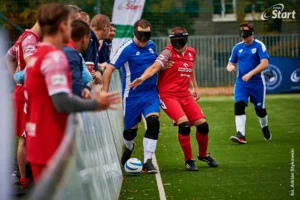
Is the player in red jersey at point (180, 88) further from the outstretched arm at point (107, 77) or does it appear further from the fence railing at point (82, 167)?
the fence railing at point (82, 167)

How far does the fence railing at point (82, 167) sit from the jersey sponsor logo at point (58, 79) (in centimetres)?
26

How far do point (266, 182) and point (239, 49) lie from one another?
6015 millimetres

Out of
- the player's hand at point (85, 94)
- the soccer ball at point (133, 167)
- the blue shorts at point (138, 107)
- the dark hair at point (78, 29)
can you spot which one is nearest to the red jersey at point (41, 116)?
the player's hand at point (85, 94)

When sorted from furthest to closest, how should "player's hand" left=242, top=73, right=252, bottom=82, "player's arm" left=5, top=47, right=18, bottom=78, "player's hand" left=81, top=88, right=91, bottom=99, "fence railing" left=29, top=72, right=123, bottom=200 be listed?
"player's hand" left=242, top=73, right=252, bottom=82 → "player's arm" left=5, top=47, right=18, bottom=78 → "player's hand" left=81, top=88, right=91, bottom=99 → "fence railing" left=29, top=72, right=123, bottom=200

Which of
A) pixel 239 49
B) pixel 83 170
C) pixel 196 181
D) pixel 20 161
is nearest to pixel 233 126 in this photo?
pixel 239 49

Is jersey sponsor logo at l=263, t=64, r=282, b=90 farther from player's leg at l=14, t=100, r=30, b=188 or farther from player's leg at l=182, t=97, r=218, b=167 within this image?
player's leg at l=14, t=100, r=30, b=188

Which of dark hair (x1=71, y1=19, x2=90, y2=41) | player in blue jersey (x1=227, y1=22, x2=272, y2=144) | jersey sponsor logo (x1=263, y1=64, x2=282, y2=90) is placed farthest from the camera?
jersey sponsor logo (x1=263, y1=64, x2=282, y2=90)

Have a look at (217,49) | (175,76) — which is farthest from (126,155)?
(217,49)

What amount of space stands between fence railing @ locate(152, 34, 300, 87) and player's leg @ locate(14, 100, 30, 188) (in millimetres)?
20382

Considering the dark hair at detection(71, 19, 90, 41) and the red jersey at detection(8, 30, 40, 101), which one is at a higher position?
the dark hair at detection(71, 19, 90, 41)

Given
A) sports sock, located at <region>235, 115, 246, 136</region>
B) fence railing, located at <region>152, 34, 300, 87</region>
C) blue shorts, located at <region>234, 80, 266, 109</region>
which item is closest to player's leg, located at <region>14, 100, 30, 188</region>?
sports sock, located at <region>235, 115, 246, 136</region>

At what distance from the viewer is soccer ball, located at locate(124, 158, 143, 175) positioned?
1141 cm

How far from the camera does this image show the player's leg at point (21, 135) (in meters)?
9.88

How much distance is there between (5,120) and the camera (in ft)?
19.2
